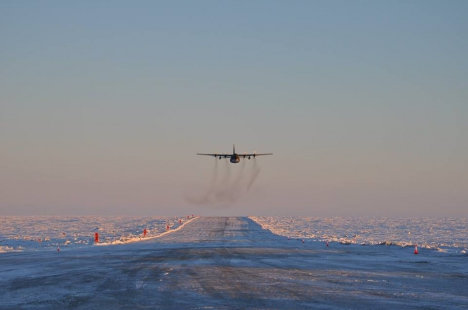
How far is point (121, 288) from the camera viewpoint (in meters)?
21.2

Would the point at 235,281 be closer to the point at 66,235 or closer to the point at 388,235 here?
the point at 66,235

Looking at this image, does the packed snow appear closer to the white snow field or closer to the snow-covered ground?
the white snow field

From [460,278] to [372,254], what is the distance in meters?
13.4

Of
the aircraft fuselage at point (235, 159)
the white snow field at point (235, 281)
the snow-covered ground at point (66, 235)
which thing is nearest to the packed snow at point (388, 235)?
the aircraft fuselage at point (235, 159)

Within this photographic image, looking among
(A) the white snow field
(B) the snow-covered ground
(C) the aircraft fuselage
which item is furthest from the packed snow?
(B) the snow-covered ground

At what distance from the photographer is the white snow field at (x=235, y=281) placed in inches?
704

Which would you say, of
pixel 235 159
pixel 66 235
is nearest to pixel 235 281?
pixel 66 235

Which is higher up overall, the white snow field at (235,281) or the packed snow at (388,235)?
the packed snow at (388,235)

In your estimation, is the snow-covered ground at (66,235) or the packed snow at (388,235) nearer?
the snow-covered ground at (66,235)

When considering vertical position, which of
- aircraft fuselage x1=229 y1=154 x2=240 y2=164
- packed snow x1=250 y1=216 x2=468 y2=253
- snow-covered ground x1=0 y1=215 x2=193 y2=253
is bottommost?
snow-covered ground x1=0 y1=215 x2=193 y2=253

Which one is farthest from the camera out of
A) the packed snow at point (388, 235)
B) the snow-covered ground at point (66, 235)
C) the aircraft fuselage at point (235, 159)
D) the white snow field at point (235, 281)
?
the aircraft fuselage at point (235, 159)

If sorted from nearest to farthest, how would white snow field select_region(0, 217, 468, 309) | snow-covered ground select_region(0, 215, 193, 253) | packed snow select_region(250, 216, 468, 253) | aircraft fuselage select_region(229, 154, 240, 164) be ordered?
1. white snow field select_region(0, 217, 468, 309)
2. snow-covered ground select_region(0, 215, 193, 253)
3. packed snow select_region(250, 216, 468, 253)
4. aircraft fuselage select_region(229, 154, 240, 164)

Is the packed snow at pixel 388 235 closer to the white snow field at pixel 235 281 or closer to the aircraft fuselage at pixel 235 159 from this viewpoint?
the aircraft fuselage at pixel 235 159

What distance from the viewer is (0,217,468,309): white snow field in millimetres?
17875
